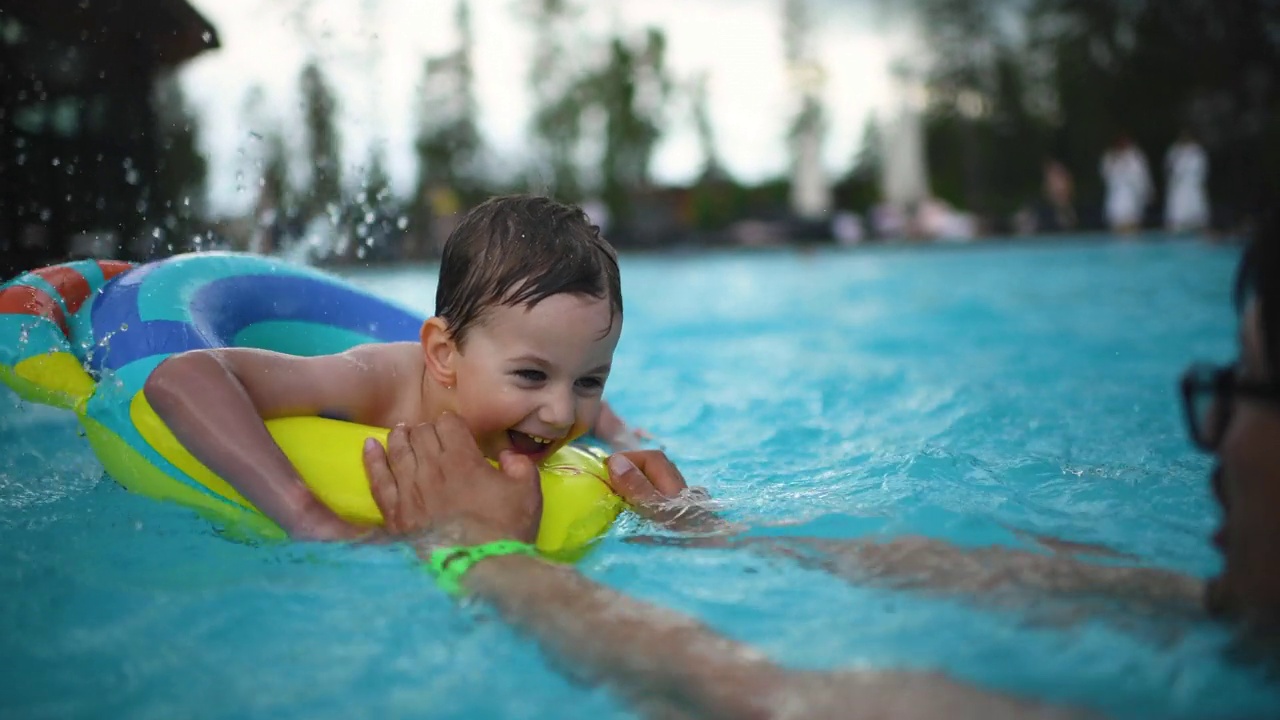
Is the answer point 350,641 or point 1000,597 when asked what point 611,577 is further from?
point 1000,597

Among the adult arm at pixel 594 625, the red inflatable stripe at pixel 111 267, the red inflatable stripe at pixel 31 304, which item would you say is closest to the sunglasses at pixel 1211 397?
the adult arm at pixel 594 625

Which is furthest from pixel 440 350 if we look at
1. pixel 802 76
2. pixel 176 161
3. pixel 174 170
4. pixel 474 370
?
pixel 802 76

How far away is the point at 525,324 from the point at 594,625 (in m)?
0.80

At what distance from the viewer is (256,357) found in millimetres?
2320

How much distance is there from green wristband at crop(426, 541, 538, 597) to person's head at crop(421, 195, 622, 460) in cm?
37

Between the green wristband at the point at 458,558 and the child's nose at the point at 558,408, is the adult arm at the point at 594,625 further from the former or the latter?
the child's nose at the point at 558,408

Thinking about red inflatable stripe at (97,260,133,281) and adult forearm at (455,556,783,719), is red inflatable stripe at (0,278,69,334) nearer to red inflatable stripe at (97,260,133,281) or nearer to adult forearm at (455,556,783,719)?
red inflatable stripe at (97,260,133,281)

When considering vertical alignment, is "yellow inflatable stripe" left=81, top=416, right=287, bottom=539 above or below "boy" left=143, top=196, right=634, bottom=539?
below

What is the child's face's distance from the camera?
7.45 feet

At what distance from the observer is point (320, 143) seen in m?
12.5

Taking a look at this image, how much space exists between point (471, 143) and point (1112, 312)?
2562 centimetres

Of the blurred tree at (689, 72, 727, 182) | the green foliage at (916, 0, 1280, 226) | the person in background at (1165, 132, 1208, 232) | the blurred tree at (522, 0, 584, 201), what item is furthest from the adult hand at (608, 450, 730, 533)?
the blurred tree at (689, 72, 727, 182)

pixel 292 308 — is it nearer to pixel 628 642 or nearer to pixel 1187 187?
pixel 628 642

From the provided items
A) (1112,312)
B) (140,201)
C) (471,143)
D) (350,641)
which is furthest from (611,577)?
(471,143)
